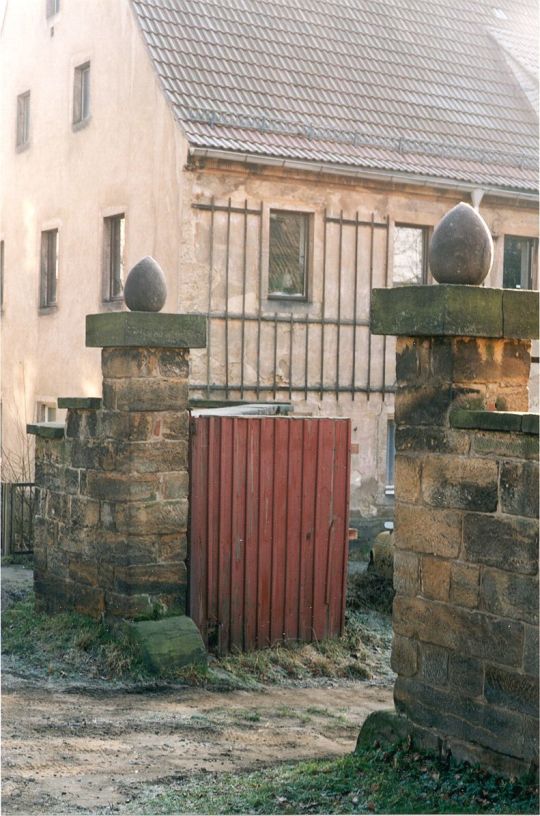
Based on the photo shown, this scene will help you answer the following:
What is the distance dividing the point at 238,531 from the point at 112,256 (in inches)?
366

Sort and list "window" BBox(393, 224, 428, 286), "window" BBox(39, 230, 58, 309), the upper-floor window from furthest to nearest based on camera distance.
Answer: "window" BBox(39, 230, 58, 309)
the upper-floor window
"window" BBox(393, 224, 428, 286)

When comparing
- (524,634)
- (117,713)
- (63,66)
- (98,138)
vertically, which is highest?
(63,66)

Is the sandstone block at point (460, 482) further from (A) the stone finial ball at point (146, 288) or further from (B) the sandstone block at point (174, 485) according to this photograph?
(A) the stone finial ball at point (146, 288)

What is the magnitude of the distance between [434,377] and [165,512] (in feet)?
11.3

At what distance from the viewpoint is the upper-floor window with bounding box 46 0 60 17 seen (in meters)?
20.0

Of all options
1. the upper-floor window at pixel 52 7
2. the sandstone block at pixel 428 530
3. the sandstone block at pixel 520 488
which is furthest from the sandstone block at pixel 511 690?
the upper-floor window at pixel 52 7

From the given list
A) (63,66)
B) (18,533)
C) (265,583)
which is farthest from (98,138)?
(265,583)

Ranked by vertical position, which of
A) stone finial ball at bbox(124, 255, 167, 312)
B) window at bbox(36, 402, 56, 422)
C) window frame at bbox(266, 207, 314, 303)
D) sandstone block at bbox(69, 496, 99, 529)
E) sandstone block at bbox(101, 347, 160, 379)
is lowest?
sandstone block at bbox(69, 496, 99, 529)

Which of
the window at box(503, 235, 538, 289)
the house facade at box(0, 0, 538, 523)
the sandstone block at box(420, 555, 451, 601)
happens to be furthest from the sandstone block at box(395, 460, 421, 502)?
the window at box(503, 235, 538, 289)

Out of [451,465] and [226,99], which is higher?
[226,99]

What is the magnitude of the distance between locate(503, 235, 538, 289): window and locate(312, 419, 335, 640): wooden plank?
929 centimetres

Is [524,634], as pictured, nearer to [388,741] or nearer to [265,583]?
[388,741]

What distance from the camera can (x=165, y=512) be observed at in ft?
29.8

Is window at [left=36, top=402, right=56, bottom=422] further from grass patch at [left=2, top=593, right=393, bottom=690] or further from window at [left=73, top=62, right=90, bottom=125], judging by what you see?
grass patch at [left=2, top=593, right=393, bottom=690]
